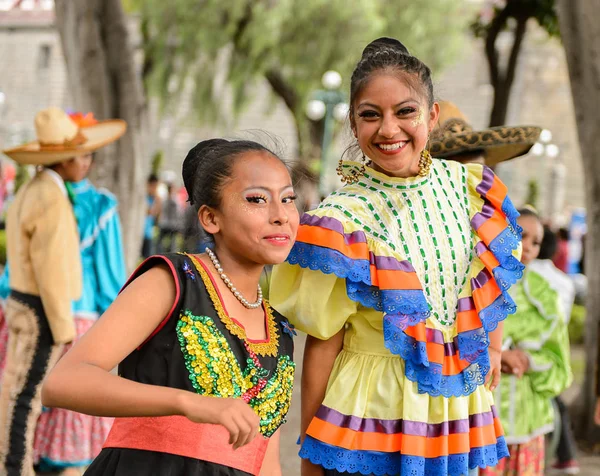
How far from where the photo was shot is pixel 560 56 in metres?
35.2

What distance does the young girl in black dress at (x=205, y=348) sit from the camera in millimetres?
1810

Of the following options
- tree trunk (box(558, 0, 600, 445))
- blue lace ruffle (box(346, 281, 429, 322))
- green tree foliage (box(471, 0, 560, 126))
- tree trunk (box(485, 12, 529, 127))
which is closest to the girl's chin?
blue lace ruffle (box(346, 281, 429, 322))

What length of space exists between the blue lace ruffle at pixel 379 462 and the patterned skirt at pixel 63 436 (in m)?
2.90

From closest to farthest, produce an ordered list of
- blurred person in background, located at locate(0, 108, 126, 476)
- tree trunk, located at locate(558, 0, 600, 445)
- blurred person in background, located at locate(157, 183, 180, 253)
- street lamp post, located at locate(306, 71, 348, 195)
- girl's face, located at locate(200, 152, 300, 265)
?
girl's face, located at locate(200, 152, 300, 265) → blurred person in background, located at locate(0, 108, 126, 476) → tree trunk, located at locate(558, 0, 600, 445) → blurred person in background, located at locate(157, 183, 180, 253) → street lamp post, located at locate(306, 71, 348, 195)

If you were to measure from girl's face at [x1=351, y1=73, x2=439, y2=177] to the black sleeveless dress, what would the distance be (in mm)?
727

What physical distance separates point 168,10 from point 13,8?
79.0ft

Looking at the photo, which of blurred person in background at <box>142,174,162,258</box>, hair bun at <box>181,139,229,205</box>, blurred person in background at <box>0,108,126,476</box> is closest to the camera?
hair bun at <box>181,139,229,205</box>

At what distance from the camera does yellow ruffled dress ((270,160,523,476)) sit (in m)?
2.59

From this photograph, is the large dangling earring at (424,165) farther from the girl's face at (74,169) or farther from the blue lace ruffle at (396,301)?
the girl's face at (74,169)

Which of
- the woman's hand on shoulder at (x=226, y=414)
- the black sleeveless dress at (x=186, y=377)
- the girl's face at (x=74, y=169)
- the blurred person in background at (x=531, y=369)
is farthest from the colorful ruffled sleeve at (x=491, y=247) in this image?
the girl's face at (x=74, y=169)

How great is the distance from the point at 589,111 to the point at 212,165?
460cm

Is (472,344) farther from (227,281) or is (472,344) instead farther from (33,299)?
(33,299)

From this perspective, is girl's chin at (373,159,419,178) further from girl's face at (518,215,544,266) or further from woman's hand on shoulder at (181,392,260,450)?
girl's face at (518,215,544,266)

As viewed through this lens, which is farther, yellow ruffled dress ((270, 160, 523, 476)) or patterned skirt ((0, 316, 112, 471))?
patterned skirt ((0, 316, 112, 471))
